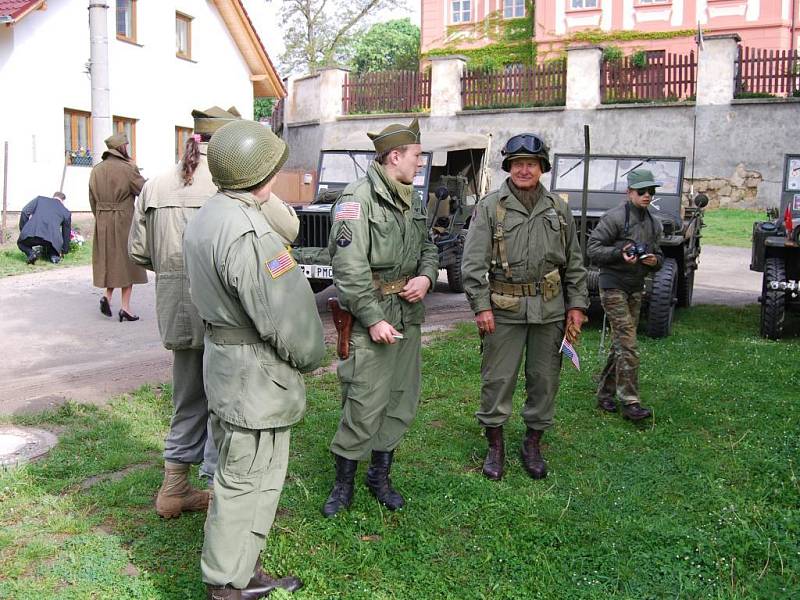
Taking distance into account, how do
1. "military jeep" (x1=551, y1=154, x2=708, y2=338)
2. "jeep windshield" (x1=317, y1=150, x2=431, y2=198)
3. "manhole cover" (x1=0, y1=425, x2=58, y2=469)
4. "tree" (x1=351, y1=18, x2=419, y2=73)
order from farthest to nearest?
"tree" (x1=351, y1=18, x2=419, y2=73) < "jeep windshield" (x1=317, y1=150, x2=431, y2=198) < "military jeep" (x1=551, y1=154, x2=708, y2=338) < "manhole cover" (x1=0, y1=425, x2=58, y2=469)

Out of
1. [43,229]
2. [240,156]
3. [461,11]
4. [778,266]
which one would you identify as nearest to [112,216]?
[43,229]

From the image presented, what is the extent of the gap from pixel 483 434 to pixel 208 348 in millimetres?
2629

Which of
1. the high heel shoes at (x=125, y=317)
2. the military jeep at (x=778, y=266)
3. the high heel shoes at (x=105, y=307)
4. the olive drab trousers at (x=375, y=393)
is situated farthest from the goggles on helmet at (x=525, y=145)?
the high heel shoes at (x=105, y=307)

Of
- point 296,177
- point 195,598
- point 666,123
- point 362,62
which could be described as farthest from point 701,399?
point 362,62

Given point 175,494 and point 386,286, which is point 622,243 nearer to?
point 386,286

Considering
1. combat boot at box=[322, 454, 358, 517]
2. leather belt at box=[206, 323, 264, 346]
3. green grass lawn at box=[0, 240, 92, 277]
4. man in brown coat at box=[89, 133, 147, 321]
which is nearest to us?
leather belt at box=[206, 323, 264, 346]

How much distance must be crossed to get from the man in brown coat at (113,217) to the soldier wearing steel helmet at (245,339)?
6039 mm

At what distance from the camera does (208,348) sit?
312cm

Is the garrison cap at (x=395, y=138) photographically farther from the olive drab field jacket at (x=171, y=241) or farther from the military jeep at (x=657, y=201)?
the military jeep at (x=657, y=201)

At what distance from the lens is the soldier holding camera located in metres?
5.70

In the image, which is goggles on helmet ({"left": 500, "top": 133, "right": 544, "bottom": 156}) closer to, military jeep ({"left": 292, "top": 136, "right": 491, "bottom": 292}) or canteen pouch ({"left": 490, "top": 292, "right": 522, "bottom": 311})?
canteen pouch ({"left": 490, "top": 292, "right": 522, "bottom": 311})

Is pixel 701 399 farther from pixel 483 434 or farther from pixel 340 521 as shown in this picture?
pixel 340 521

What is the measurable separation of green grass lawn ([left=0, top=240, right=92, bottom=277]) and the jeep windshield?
195 inches

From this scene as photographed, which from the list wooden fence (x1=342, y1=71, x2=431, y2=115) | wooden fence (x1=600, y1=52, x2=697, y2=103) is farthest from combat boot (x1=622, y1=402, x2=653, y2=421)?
wooden fence (x1=342, y1=71, x2=431, y2=115)
